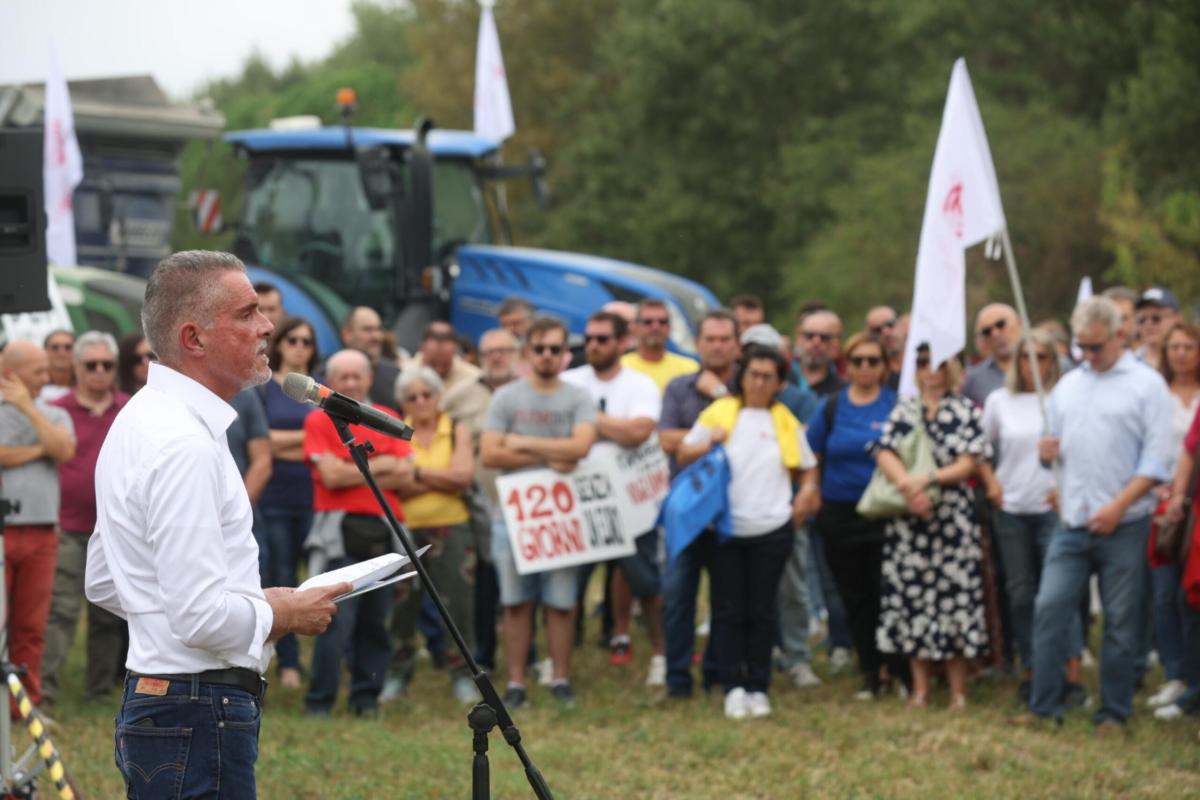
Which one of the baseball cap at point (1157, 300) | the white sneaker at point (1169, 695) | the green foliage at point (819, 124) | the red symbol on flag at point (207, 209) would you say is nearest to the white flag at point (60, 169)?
the red symbol on flag at point (207, 209)

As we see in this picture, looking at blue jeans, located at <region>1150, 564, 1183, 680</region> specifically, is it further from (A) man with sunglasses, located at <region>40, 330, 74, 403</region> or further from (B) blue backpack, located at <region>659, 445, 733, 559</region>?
(A) man with sunglasses, located at <region>40, 330, 74, 403</region>

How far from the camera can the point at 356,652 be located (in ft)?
31.3

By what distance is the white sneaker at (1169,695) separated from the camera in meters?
9.40

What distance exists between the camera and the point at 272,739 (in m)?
8.72

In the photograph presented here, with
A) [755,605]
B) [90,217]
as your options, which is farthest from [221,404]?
[90,217]

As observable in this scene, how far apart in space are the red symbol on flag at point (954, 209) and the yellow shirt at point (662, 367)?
216 centimetres

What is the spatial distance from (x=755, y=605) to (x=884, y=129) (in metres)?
29.3

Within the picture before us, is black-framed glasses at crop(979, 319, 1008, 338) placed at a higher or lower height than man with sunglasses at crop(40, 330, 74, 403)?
higher

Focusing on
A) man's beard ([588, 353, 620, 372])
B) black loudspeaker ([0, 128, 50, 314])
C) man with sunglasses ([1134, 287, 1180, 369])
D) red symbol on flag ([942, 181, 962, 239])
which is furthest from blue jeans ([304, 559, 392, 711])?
man with sunglasses ([1134, 287, 1180, 369])

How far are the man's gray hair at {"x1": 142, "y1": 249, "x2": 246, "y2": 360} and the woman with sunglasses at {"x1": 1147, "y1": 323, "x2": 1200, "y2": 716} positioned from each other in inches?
274

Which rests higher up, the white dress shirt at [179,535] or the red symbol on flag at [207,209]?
the red symbol on flag at [207,209]

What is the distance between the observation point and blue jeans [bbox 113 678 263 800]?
3.97 meters

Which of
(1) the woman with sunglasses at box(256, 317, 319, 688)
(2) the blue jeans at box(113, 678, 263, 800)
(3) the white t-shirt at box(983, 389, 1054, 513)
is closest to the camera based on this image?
(2) the blue jeans at box(113, 678, 263, 800)

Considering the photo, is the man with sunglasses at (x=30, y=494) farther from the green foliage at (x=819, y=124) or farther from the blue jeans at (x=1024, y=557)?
the green foliage at (x=819, y=124)
